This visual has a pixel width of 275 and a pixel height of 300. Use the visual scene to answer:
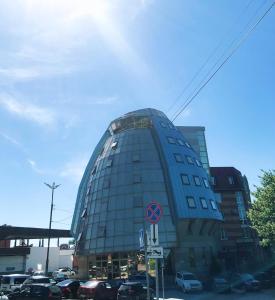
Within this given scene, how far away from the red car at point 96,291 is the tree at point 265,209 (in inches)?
597

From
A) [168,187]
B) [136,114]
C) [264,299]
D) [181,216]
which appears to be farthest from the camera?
[136,114]

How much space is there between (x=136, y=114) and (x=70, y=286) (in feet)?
110

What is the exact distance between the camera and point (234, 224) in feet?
198

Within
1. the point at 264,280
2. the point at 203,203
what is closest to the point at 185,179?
the point at 203,203

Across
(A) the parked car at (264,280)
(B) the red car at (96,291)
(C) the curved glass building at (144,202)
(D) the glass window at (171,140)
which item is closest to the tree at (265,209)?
(A) the parked car at (264,280)

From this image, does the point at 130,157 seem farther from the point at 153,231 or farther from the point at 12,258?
the point at 153,231

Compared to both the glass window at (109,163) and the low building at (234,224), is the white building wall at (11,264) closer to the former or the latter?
the glass window at (109,163)

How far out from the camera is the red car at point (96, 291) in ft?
90.8

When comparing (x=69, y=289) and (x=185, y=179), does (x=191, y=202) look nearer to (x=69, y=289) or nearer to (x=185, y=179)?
(x=185, y=179)

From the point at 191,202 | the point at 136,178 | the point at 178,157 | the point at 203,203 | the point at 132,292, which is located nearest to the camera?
the point at 132,292

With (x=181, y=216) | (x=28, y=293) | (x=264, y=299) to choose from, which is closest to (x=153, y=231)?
(x=28, y=293)

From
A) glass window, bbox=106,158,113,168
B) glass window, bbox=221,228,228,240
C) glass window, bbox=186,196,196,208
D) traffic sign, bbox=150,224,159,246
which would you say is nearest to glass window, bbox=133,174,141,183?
glass window, bbox=106,158,113,168

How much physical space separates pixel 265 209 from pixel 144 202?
1711cm

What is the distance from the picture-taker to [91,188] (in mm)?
54250
